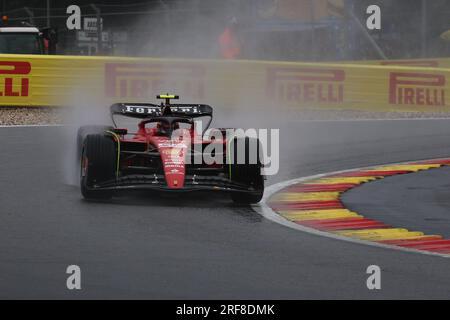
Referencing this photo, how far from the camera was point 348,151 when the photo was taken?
53.2ft

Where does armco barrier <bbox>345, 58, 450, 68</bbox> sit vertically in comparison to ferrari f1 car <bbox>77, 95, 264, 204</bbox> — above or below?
above

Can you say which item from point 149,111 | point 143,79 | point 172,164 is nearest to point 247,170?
point 172,164

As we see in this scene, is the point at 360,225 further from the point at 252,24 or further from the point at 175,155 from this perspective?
the point at 252,24

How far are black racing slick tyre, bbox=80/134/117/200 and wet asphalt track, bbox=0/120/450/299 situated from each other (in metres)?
0.16

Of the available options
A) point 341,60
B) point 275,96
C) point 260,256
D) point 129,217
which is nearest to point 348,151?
point 275,96

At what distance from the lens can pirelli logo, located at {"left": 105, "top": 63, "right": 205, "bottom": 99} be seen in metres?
20.8

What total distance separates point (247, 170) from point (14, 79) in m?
10.6

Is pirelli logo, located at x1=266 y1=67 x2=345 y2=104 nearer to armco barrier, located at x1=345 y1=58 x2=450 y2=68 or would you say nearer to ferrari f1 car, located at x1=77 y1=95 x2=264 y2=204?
armco barrier, located at x1=345 y1=58 x2=450 y2=68

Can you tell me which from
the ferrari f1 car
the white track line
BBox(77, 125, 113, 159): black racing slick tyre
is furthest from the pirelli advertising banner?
the ferrari f1 car

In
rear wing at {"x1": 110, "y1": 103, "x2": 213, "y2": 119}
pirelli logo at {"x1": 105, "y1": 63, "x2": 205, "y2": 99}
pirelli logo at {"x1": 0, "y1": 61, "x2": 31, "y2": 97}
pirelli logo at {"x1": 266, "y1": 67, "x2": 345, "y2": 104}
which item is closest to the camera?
rear wing at {"x1": 110, "y1": 103, "x2": 213, "y2": 119}

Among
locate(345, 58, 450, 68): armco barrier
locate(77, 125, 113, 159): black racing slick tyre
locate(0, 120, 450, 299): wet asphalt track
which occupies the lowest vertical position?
locate(0, 120, 450, 299): wet asphalt track

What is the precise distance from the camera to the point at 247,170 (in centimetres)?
1067

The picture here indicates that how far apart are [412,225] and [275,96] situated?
11.8 meters

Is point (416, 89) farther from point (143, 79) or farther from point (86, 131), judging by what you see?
point (86, 131)
